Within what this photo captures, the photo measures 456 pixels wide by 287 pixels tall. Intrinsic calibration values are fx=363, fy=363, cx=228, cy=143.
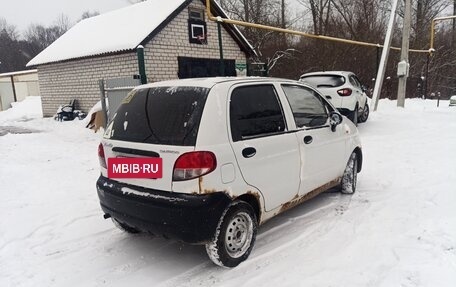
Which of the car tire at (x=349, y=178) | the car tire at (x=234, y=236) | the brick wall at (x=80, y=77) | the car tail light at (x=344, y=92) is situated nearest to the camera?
the car tire at (x=234, y=236)

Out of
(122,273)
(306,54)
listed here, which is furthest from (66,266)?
(306,54)

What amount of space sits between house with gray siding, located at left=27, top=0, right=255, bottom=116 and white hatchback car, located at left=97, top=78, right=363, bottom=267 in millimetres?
9089

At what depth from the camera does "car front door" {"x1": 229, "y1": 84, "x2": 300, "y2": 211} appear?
3.29 metres

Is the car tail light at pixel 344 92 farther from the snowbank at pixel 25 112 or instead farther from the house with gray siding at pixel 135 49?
the snowbank at pixel 25 112

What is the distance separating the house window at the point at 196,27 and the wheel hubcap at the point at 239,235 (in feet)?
38.2

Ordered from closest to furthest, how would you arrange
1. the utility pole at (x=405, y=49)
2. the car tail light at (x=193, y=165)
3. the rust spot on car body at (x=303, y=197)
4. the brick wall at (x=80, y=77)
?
the car tail light at (x=193, y=165)
the rust spot on car body at (x=303, y=197)
the brick wall at (x=80, y=77)
the utility pole at (x=405, y=49)

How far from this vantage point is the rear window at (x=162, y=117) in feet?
10.0

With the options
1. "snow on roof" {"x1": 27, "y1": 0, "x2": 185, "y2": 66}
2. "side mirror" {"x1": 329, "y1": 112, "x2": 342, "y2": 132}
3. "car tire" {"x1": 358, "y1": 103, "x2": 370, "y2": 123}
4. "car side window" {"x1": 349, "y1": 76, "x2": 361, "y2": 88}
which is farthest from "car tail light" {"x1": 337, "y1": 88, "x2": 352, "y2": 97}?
"snow on roof" {"x1": 27, "y1": 0, "x2": 185, "y2": 66}

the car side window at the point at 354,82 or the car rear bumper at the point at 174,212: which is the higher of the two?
the car side window at the point at 354,82

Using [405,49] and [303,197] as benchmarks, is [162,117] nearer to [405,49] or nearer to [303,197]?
[303,197]

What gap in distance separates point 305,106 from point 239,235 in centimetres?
184

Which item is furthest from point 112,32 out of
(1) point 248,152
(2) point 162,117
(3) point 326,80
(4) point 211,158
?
(4) point 211,158

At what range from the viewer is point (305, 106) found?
14.4ft

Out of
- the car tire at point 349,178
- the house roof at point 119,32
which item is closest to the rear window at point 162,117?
the car tire at point 349,178
